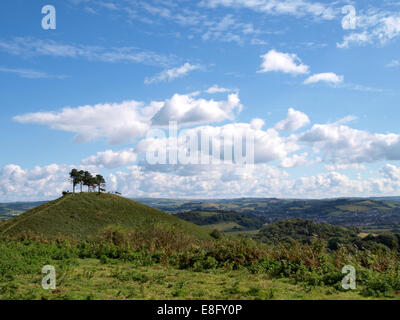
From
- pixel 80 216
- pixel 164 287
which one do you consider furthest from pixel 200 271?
pixel 80 216

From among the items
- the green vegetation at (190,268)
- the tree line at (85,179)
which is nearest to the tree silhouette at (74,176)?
the tree line at (85,179)

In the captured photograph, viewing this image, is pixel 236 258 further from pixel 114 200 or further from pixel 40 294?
pixel 114 200

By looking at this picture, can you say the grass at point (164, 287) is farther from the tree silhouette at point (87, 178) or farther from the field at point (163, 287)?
the tree silhouette at point (87, 178)

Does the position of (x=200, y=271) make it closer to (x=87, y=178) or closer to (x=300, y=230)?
(x=87, y=178)

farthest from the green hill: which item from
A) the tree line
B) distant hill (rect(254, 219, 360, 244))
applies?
distant hill (rect(254, 219, 360, 244))

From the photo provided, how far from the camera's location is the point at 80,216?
68.1m

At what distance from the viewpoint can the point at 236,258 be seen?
1591 cm

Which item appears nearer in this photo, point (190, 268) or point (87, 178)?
point (190, 268)

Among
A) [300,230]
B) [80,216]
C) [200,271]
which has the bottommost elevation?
[300,230]

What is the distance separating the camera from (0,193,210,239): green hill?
2282 inches

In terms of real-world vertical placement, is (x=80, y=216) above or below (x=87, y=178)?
below

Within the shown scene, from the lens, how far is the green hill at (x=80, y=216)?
5797 centimetres

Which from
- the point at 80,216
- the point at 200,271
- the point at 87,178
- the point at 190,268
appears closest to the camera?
the point at 200,271

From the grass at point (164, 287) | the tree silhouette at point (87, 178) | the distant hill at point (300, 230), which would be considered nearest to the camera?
the grass at point (164, 287)
